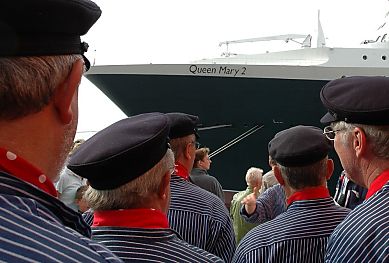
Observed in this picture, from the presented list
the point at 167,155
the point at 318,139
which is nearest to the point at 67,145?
the point at 167,155

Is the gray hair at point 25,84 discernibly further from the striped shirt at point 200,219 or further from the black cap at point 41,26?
the striped shirt at point 200,219

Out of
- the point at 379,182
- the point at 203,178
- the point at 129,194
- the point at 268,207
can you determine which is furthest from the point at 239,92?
the point at 129,194

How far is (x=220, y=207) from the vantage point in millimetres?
2666

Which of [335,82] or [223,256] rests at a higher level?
[335,82]

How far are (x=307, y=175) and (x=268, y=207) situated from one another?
58.2 inches

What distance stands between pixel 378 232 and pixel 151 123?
0.80 meters

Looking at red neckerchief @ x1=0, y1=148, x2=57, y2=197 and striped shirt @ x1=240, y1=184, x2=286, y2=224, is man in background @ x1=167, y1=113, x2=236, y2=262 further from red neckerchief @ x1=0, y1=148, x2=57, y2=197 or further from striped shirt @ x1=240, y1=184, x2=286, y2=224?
red neckerchief @ x1=0, y1=148, x2=57, y2=197

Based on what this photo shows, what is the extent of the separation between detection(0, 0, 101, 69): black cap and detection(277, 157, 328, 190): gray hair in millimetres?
1438

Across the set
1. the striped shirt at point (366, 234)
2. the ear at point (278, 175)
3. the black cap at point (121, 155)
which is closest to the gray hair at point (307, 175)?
the ear at point (278, 175)

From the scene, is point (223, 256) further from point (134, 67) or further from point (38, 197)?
point (134, 67)

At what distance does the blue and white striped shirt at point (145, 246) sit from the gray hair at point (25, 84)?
2.43ft

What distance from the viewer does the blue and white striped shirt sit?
1.64m

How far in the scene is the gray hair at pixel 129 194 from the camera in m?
1.71

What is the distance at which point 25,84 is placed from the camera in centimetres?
96
